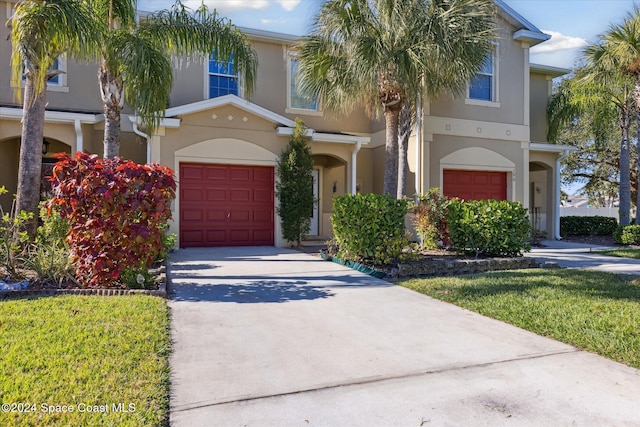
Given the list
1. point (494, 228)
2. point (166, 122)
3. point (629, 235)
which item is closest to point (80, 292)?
point (166, 122)

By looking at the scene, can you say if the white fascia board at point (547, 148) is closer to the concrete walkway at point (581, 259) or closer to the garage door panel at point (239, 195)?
the concrete walkway at point (581, 259)

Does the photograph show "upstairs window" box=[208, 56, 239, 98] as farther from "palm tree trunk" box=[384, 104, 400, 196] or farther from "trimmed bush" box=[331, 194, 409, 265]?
"trimmed bush" box=[331, 194, 409, 265]

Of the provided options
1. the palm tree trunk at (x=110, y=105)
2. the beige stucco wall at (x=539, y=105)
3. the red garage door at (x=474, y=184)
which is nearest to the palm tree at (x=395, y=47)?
the red garage door at (x=474, y=184)

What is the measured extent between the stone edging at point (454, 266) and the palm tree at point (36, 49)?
6.63 m

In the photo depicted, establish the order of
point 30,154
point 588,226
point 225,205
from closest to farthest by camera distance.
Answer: point 30,154 < point 225,205 < point 588,226

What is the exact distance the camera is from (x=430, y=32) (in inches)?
397

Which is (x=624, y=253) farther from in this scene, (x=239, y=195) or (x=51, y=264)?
(x=51, y=264)

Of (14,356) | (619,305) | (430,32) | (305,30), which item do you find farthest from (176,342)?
(305,30)

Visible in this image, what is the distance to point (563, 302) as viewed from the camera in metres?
6.42

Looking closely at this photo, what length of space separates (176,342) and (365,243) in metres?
5.09

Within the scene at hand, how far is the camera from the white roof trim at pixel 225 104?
11.9 m

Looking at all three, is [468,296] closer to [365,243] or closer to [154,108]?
[365,243]

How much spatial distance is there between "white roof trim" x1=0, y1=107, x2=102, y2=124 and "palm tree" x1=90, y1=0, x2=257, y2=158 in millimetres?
3128

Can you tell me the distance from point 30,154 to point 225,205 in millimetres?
5637
